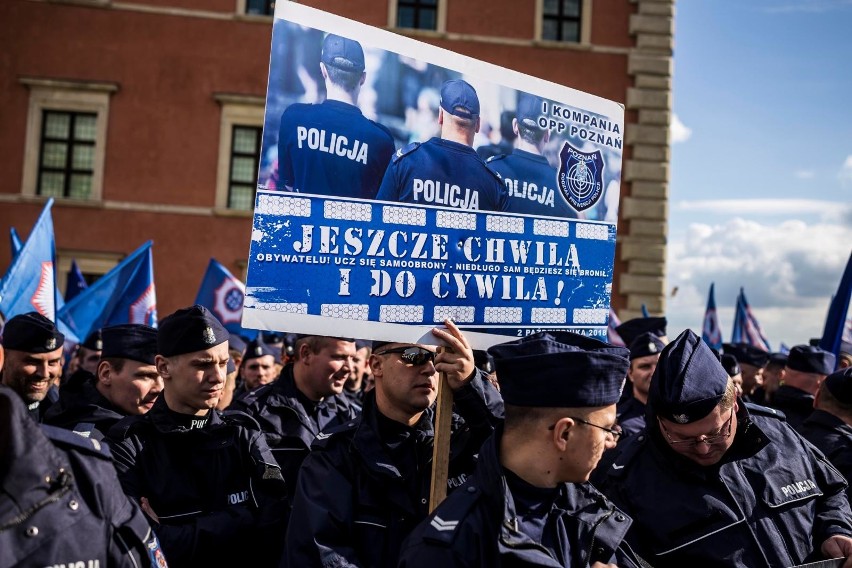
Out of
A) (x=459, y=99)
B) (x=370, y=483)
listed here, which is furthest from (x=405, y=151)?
(x=370, y=483)

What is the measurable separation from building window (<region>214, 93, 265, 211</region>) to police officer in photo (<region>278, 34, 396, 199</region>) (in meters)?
16.4

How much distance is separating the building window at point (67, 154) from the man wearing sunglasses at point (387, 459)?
57.1ft

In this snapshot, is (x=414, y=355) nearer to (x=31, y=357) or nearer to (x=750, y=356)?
(x=31, y=357)

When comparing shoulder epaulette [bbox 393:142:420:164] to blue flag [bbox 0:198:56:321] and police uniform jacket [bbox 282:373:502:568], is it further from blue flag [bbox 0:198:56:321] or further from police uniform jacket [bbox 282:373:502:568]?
blue flag [bbox 0:198:56:321]

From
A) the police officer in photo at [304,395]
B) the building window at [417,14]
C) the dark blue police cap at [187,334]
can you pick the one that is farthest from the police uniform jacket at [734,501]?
the building window at [417,14]

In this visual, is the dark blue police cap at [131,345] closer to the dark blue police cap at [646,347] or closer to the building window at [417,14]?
the dark blue police cap at [646,347]

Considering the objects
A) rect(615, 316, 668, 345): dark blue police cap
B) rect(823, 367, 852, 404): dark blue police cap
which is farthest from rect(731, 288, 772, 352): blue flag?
rect(823, 367, 852, 404): dark blue police cap

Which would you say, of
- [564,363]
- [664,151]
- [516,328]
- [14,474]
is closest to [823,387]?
[516,328]

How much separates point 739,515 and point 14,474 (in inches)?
97.2

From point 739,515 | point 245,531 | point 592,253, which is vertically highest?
point 592,253

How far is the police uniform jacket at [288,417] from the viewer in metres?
5.02

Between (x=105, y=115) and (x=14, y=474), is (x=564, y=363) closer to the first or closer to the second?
(x=14, y=474)

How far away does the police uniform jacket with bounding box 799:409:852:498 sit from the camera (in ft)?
14.4

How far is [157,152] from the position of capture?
19.1 m
